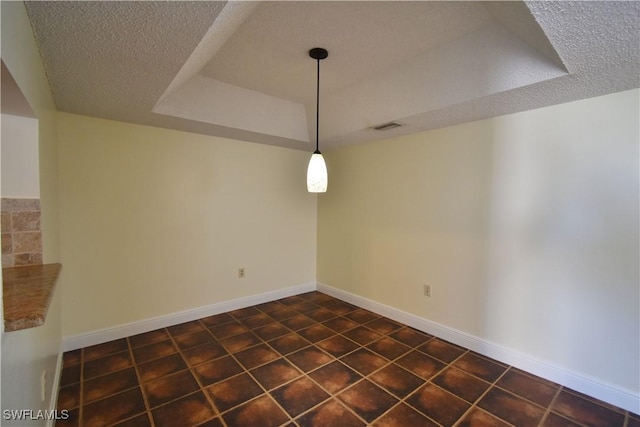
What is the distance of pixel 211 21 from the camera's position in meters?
1.34

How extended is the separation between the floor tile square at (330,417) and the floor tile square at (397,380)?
15.7 inches

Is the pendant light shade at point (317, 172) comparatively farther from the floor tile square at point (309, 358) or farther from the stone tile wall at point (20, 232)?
the stone tile wall at point (20, 232)

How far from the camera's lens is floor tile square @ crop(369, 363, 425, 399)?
2088mm

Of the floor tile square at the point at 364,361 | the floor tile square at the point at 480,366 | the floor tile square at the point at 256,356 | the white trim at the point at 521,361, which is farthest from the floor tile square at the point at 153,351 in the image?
the floor tile square at the point at 480,366

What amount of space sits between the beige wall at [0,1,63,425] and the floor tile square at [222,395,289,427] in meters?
0.99

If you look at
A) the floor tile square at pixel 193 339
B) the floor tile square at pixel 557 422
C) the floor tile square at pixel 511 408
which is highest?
the floor tile square at pixel 193 339

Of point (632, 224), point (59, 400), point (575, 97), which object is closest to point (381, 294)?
point (632, 224)

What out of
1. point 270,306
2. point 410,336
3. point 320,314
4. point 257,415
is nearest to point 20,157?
point 257,415

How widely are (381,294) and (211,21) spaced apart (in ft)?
10.2

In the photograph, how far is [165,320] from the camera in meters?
3.07

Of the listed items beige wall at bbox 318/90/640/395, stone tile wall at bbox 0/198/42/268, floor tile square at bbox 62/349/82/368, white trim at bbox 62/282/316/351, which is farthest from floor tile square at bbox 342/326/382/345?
stone tile wall at bbox 0/198/42/268

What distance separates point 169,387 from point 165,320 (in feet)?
3.69

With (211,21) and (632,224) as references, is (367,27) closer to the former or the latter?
(211,21)

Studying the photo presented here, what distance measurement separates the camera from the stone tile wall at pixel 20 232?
1.54 metres
